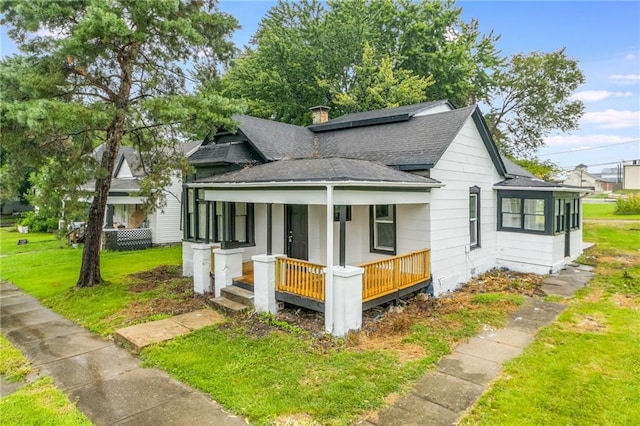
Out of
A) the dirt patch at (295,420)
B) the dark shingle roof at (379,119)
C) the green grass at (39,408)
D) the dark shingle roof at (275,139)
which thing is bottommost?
the green grass at (39,408)

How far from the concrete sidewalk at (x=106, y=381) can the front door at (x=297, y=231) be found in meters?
4.84

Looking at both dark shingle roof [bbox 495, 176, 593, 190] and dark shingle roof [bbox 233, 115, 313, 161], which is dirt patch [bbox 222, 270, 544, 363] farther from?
dark shingle roof [bbox 233, 115, 313, 161]

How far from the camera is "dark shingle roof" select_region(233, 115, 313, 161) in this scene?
34.5 feet

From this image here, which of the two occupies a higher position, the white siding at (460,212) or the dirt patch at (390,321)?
the white siding at (460,212)

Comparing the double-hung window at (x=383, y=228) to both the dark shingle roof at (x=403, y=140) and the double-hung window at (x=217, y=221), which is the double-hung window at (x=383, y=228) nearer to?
the dark shingle roof at (x=403, y=140)

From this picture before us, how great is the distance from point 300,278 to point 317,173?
7.19 ft

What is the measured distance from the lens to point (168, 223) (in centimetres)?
1972

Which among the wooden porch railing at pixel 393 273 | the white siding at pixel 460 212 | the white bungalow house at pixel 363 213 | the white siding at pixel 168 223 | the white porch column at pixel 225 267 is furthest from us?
the white siding at pixel 168 223

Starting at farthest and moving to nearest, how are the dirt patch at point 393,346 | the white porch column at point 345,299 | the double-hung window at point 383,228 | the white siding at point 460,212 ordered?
the double-hung window at point 383,228, the white siding at point 460,212, the white porch column at point 345,299, the dirt patch at point 393,346

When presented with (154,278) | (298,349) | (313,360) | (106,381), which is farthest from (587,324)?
(154,278)

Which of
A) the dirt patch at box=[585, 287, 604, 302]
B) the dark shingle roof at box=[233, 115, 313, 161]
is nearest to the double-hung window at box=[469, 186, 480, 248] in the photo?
the dirt patch at box=[585, 287, 604, 302]

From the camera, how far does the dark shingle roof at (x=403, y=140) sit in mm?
9602

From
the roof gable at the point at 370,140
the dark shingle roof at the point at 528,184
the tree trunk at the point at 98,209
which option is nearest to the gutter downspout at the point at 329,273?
the roof gable at the point at 370,140

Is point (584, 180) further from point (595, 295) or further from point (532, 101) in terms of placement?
point (595, 295)
